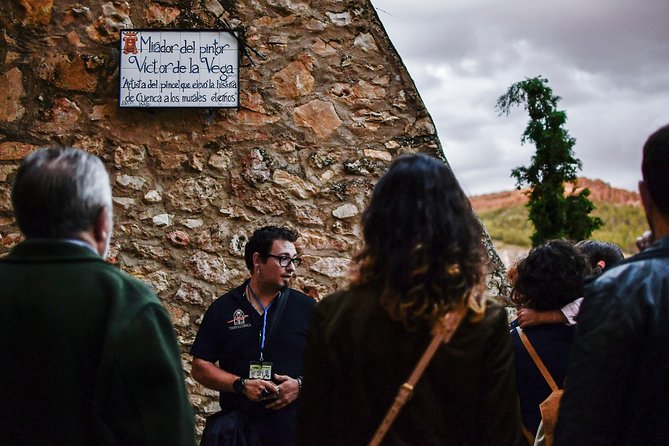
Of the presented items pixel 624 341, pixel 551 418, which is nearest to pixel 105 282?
pixel 624 341

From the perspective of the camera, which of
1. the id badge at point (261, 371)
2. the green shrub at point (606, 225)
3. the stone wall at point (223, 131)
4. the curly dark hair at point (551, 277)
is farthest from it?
the green shrub at point (606, 225)

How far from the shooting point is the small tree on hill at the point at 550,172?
698cm

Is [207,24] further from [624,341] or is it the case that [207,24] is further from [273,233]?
[624,341]

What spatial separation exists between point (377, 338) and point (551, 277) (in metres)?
1.10

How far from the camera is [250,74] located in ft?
15.8

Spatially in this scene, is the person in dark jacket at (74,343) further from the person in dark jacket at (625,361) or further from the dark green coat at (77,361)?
the person in dark jacket at (625,361)

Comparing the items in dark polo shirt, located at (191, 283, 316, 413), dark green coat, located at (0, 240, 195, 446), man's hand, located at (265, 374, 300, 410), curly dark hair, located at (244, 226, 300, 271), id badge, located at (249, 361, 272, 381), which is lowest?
man's hand, located at (265, 374, 300, 410)

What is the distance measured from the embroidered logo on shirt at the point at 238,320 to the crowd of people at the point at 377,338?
5.49 ft

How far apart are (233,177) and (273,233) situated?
1089 mm

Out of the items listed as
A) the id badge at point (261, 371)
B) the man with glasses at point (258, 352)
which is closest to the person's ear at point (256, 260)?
the man with glasses at point (258, 352)

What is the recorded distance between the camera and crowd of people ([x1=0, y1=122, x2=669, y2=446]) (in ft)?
5.45

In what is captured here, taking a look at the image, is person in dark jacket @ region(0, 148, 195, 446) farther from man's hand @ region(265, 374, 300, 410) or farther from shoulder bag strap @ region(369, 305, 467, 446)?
man's hand @ region(265, 374, 300, 410)

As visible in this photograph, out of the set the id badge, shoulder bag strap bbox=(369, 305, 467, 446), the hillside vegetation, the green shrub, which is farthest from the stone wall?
the green shrub

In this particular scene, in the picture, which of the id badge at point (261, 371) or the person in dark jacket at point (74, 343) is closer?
the person in dark jacket at point (74, 343)
